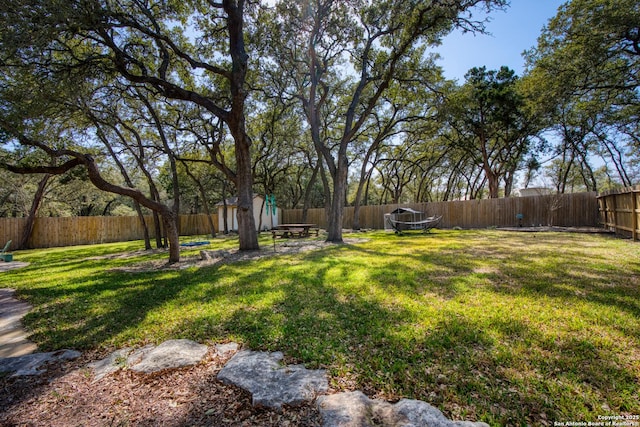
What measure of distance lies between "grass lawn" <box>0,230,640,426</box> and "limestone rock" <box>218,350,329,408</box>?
0.13 meters

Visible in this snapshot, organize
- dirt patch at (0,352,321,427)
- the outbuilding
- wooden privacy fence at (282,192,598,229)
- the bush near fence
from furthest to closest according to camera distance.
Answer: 1. the outbuilding
2. the bush near fence
3. wooden privacy fence at (282,192,598,229)
4. dirt patch at (0,352,321,427)

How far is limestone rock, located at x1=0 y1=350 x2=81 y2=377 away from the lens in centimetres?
219

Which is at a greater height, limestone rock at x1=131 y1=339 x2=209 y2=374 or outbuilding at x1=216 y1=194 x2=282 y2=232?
outbuilding at x1=216 y1=194 x2=282 y2=232

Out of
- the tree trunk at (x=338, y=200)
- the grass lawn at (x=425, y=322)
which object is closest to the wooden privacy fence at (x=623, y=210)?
the grass lawn at (x=425, y=322)

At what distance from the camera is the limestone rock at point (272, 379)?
67.5 inches

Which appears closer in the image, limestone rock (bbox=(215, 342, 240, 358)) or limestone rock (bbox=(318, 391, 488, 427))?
limestone rock (bbox=(318, 391, 488, 427))

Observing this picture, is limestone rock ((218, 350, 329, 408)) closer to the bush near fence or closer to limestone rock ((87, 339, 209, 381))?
limestone rock ((87, 339, 209, 381))

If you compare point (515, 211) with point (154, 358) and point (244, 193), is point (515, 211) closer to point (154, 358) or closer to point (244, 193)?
point (244, 193)

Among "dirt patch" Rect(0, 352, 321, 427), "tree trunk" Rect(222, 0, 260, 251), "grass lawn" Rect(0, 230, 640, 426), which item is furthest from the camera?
"tree trunk" Rect(222, 0, 260, 251)

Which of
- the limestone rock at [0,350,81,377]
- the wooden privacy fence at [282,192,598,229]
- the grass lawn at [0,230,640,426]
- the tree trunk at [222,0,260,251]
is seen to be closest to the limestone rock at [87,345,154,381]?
the grass lawn at [0,230,640,426]

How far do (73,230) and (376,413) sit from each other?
19.8 metres

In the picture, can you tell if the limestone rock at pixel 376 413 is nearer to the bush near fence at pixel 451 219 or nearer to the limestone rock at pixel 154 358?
the limestone rock at pixel 154 358

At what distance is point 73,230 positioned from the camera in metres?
15.5

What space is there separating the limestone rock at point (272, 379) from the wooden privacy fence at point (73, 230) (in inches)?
724
